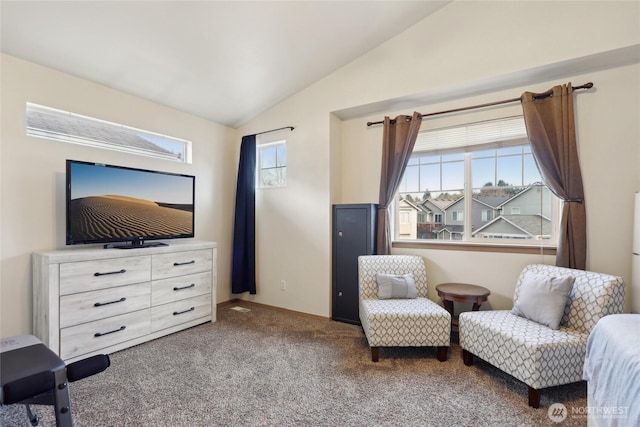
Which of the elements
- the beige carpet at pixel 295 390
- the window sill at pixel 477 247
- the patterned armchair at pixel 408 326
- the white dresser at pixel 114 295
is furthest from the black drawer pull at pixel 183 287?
the window sill at pixel 477 247

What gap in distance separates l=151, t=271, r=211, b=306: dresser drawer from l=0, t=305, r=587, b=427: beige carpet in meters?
0.41

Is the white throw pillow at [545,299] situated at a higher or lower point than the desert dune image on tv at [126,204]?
lower

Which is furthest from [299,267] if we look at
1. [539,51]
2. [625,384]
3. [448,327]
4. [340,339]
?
[539,51]

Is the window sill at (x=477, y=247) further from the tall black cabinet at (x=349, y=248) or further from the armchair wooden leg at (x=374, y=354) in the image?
the armchair wooden leg at (x=374, y=354)

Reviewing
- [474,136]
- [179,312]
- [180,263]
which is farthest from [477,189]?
[179,312]

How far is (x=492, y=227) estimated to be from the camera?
→ 3.04 metres

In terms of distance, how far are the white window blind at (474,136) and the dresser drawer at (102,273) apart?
10.3 ft

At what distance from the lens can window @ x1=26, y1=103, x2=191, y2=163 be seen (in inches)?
100.0

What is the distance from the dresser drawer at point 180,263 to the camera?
2.87 m

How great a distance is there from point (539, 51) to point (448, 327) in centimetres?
247

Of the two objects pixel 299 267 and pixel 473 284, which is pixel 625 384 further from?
pixel 299 267

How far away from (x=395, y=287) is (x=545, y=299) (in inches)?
45.6

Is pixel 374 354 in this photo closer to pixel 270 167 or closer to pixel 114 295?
pixel 114 295

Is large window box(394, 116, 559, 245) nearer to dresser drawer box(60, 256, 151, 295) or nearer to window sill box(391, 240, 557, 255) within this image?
window sill box(391, 240, 557, 255)
